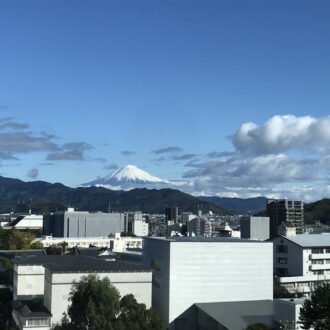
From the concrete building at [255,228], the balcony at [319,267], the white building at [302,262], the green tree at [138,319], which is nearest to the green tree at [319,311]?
the green tree at [138,319]

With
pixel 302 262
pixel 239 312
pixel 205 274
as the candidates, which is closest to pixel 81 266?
pixel 205 274

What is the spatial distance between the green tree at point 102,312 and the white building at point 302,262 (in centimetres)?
3413

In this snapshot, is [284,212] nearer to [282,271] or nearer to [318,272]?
[282,271]

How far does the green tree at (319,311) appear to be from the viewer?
114 feet

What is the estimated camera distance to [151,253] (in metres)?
54.7

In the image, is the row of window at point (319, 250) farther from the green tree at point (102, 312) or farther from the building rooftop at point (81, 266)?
the green tree at point (102, 312)

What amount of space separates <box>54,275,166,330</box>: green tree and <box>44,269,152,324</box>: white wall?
16.7 feet

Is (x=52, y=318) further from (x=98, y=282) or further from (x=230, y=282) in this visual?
(x=230, y=282)

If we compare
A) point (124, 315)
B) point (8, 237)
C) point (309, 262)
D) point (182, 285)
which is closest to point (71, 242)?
point (8, 237)

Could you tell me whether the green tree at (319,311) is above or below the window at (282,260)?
below

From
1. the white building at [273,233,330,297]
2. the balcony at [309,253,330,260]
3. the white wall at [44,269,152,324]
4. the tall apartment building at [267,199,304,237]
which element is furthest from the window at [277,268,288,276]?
the tall apartment building at [267,199,304,237]

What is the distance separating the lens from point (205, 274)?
50.2 m

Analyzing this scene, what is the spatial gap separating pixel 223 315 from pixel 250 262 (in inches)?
324

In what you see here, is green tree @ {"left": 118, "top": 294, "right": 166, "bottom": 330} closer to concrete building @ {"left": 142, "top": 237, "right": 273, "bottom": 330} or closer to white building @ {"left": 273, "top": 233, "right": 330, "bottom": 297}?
concrete building @ {"left": 142, "top": 237, "right": 273, "bottom": 330}
